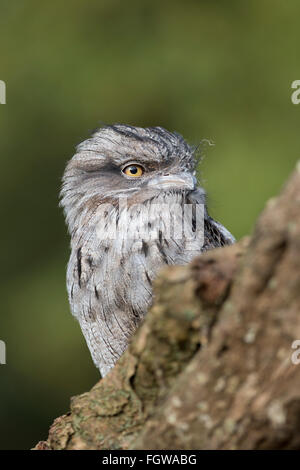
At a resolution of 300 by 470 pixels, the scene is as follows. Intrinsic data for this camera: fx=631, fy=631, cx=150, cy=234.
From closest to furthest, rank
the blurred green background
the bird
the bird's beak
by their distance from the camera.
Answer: the bird, the bird's beak, the blurred green background

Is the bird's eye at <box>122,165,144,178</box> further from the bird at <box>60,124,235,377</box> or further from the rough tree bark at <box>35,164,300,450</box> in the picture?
the rough tree bark at <box>35,164,300,450</box>

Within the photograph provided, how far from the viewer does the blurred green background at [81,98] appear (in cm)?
636

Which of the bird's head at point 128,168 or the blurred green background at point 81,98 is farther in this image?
the blurred green background at point 81,98

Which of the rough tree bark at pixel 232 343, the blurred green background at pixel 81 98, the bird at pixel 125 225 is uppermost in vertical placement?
the blurred green background at pixel 81 98

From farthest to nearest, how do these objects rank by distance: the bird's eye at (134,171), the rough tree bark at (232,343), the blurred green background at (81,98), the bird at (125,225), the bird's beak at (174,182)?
the blurred green background at (81,98) < the bird's eye at (134,171) < the bird's beak at (174,182) < the bird at (125,225) < the rough tree bark at (232,343)

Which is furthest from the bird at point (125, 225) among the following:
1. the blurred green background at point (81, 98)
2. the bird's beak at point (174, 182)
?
the blurred green background at point (81, 98)

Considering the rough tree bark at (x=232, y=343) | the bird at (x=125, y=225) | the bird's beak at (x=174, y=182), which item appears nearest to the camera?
the rough tree bark at (x=232, y=343)

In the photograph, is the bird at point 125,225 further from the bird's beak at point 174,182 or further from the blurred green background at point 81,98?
the blurred green background at point 81,98

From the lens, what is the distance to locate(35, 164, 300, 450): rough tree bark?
156 centimetres

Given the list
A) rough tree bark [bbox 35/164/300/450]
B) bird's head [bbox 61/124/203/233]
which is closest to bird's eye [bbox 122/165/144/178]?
bird's head [bbox 61/124/203/233]

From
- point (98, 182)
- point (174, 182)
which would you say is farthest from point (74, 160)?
point (174, 182)

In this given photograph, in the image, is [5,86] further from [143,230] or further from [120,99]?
[143,230]

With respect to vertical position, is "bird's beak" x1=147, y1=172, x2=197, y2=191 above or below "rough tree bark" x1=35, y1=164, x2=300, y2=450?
above

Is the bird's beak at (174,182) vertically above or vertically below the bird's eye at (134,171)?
below
